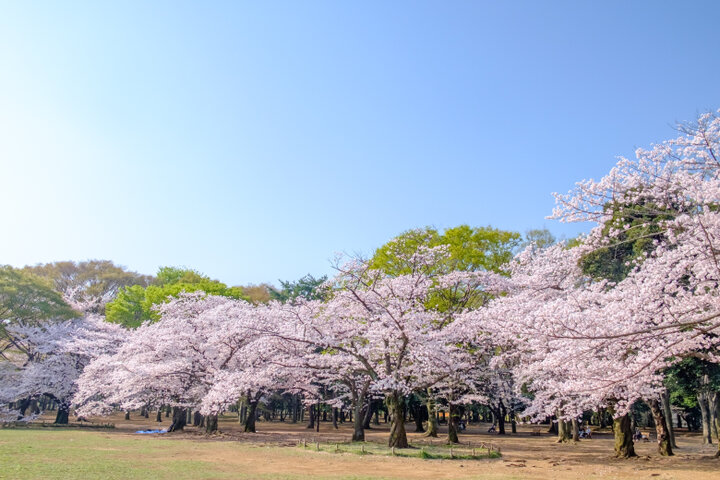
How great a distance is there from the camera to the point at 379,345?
65.7 ft

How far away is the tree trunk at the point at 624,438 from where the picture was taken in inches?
737

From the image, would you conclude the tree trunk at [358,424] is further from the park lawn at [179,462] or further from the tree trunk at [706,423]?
the tree trunk at [706,423]

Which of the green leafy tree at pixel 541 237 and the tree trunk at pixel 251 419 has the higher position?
the green leafy tree at pixel 541 237

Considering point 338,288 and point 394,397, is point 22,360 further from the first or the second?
point 394,397

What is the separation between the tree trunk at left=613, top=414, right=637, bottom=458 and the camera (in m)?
18.7

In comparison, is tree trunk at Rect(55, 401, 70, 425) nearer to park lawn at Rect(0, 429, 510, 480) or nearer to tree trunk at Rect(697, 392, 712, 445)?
park lawn at Rect(0, 429, 510, 480)

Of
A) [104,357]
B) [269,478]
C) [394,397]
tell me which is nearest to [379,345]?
[394,397]

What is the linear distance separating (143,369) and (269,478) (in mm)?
15942

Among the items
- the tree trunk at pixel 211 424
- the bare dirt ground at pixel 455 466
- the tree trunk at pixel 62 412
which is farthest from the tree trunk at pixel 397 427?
the tree trunk at pixel 62 412

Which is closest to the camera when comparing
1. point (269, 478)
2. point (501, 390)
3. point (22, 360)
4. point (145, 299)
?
point (269, 478)

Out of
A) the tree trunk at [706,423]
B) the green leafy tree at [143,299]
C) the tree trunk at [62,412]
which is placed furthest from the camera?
the green leafy tree at [143,299]

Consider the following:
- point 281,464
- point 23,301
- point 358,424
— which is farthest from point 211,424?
point 23,301

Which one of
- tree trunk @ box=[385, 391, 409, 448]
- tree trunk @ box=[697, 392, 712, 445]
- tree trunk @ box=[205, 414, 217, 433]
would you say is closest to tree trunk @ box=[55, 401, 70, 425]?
tree trunk @ box=[205, 414, 217, 433]

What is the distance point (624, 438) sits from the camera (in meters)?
18.9
